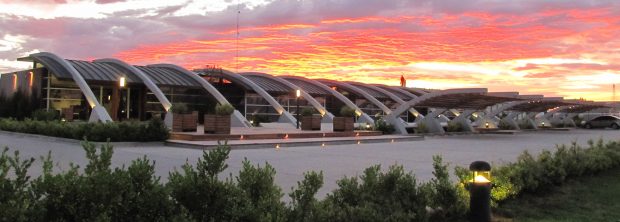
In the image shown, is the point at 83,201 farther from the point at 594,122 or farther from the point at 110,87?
the point at 594,122

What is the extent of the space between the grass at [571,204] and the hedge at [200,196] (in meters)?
1.17

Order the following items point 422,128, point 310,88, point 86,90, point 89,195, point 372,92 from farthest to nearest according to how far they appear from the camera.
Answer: point 372,92 < point 310,88 < point 86,90 < point 422,128 < point 89,195

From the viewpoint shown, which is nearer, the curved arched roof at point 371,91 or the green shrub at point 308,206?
the green shrub at point 308,206

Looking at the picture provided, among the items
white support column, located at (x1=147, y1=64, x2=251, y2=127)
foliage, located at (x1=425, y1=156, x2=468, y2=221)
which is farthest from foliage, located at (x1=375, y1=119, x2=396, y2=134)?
foliage, located at (x1=425, y1=156, x2=468, y2=221)

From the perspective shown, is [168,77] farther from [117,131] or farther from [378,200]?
[378,200]

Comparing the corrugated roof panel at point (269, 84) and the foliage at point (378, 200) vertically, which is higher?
the corrugated roof panel at point (269, 84)

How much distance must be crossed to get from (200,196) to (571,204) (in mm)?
5921

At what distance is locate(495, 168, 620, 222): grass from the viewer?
22.3 ft

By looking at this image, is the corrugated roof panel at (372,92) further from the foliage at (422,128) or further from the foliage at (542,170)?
the foliage at (542,170)

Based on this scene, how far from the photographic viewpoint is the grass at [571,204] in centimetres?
680

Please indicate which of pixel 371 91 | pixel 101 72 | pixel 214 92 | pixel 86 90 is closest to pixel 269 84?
pixel 214 92

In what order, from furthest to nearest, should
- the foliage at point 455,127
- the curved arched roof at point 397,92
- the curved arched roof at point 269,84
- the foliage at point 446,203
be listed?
the curved arched roof at point 397,92 < the curved arched roof at point 269,84 < the foliage at point 455,127 < the foliage at point 446,203

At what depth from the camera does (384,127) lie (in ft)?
93.7

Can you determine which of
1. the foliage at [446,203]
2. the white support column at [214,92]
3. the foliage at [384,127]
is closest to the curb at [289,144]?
the foliage at [384,127]
